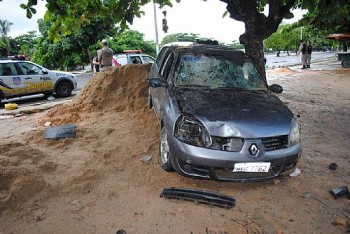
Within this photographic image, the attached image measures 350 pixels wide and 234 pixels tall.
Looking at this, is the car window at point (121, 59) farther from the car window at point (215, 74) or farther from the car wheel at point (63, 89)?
the car window at point (215, 74)

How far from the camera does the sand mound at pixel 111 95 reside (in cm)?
746

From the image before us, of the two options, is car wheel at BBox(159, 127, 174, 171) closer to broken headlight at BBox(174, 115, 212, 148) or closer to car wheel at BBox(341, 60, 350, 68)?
broken headlight at BBox(174, 115, 212, 148)

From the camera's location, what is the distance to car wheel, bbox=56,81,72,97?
12.9 metres

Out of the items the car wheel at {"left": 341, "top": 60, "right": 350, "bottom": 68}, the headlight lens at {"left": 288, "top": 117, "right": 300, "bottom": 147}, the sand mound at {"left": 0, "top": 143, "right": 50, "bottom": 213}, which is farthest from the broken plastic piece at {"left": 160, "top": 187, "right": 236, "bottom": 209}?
the car wheel at {"left": 341, "top": 60, "right": 350, "bottom": 68}

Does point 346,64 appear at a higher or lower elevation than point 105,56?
lower

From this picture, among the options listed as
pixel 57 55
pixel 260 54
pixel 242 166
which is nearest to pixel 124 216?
pixel 242 166

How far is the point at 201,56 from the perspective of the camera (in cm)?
492

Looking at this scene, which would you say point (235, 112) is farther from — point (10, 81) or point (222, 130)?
point (10, 81)

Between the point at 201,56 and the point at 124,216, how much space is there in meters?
2.71

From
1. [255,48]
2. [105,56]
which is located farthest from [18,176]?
[105,56]

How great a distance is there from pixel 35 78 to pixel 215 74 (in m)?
9.45

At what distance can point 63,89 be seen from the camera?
13039 mm

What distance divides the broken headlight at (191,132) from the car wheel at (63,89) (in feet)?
→ 33.9

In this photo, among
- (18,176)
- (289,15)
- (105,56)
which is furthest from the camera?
(105,56)
